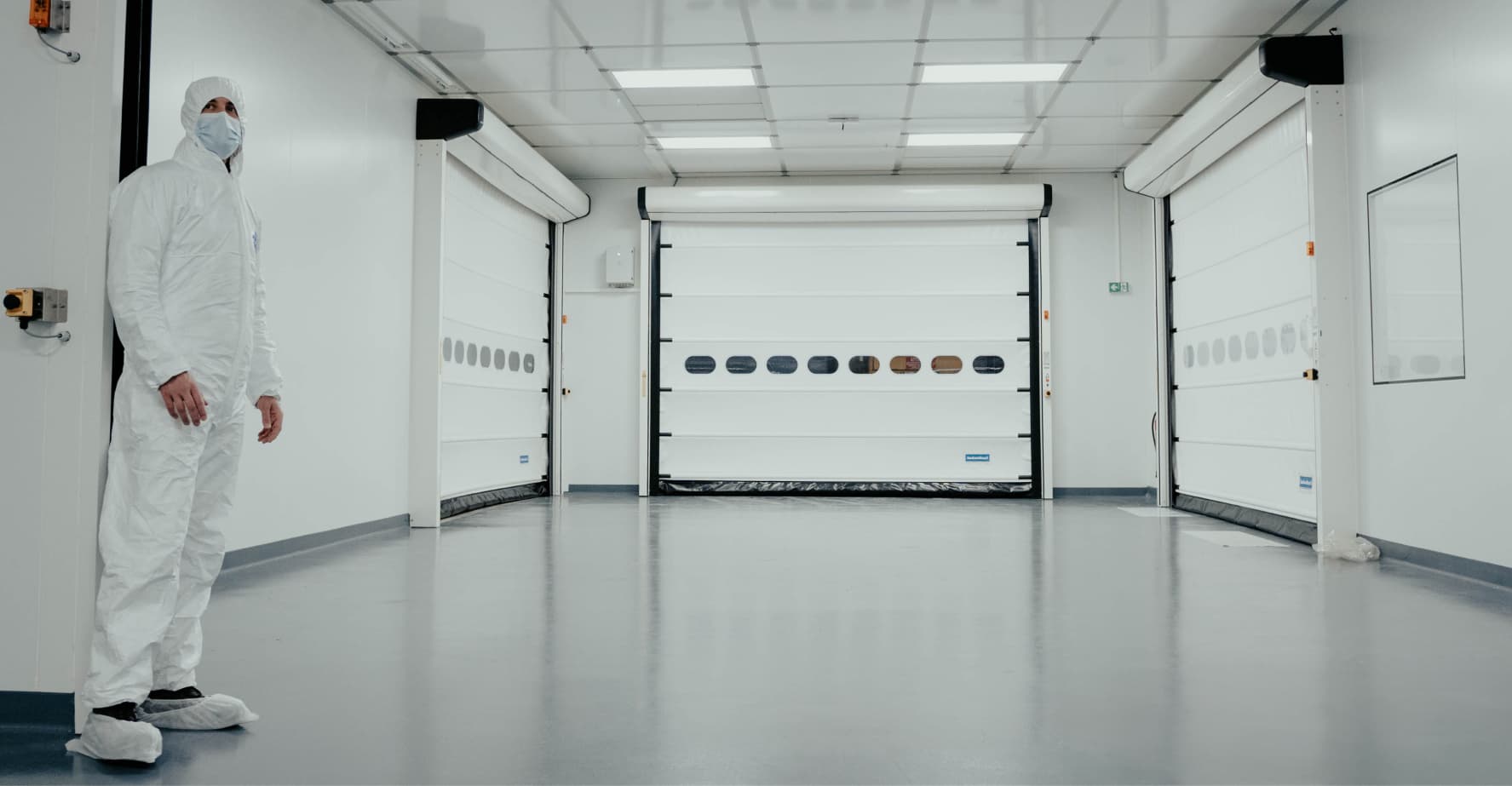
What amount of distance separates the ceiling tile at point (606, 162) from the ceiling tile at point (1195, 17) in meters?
5.27

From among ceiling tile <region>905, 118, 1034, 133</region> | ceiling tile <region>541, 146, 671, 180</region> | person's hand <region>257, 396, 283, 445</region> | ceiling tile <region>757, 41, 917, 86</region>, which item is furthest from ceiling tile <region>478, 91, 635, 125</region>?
person's hand <region>257, 396, 283, 445</region>

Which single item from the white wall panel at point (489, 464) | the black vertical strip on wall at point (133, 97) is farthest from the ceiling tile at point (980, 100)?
the black vertical strip on wall at point (133, 97)

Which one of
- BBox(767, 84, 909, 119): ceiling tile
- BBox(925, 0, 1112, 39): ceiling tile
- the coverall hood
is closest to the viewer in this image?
the coverall hood

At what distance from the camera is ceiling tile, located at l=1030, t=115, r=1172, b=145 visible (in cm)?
939

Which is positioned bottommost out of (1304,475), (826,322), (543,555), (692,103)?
(543,555)

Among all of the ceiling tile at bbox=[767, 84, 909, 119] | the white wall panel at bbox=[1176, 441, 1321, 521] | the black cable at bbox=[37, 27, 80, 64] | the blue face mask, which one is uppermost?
the ceiling tile at bbox=[767, 84, 909, 119]

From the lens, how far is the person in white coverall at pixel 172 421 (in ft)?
8.41

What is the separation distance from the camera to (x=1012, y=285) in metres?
11.3


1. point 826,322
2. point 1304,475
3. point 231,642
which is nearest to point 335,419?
point 231,642

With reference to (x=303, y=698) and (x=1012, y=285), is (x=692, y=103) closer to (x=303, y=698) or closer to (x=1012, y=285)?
(x=1012, y=285)

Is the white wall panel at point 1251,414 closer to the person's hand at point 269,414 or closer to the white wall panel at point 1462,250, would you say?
the white wall panel at point 1462,250

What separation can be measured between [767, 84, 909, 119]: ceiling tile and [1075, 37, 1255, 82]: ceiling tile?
5.36 ft

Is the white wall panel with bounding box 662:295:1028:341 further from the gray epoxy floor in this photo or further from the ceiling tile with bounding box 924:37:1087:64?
the gray epoxy floor

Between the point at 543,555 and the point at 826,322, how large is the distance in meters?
5.89
